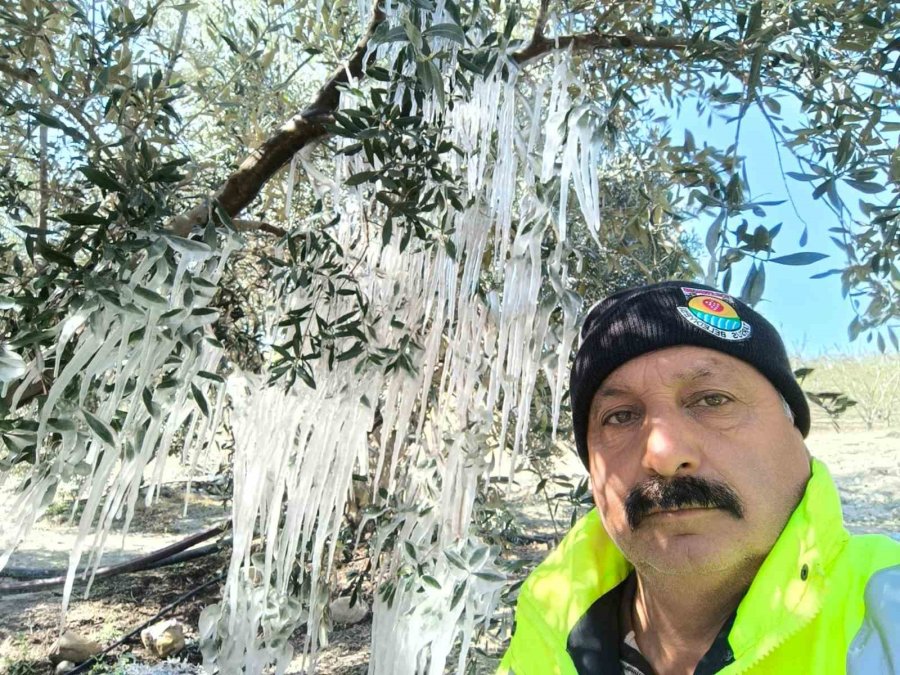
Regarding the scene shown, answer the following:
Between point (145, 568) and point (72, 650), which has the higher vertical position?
point (145, 568)

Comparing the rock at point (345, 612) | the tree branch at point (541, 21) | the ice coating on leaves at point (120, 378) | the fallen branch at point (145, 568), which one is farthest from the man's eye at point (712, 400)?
the fallen branch at point (145, 568)

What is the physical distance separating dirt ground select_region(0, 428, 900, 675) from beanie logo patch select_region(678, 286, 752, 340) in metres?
0.95

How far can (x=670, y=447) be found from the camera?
37.4 inches

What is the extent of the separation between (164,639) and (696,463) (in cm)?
363

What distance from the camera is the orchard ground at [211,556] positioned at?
373 cm

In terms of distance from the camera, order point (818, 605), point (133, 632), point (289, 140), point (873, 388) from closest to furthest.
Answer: point (818, 605)
point (289, 140)
point (133, 632)
point (873, 388)

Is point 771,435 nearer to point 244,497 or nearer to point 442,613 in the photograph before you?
point 442,613

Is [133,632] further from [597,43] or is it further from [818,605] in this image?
[818,605]

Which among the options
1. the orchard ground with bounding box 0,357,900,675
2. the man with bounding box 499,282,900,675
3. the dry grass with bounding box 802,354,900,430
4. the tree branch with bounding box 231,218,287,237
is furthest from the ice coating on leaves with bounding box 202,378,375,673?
the dry grass with bounding box 802,354,900,430

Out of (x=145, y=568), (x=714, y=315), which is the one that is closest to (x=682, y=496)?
(x=714, y=315)

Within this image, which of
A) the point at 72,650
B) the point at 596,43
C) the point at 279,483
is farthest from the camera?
the point at 72,650

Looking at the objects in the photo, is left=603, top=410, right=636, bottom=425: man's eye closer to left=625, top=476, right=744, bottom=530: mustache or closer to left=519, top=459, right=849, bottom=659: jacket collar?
left=625, top=476, right=744, bottom=530: mustache

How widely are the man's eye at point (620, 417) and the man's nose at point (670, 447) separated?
0.19 feet

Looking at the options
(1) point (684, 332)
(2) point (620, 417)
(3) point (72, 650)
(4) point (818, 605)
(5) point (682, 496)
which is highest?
(1) point (684, 332)
